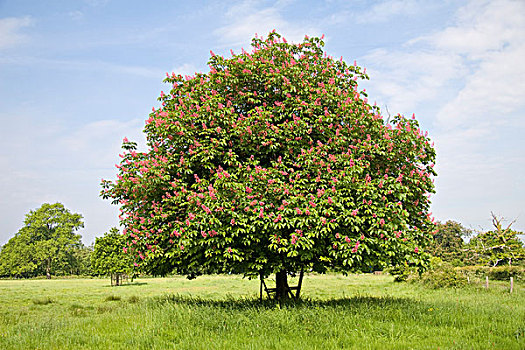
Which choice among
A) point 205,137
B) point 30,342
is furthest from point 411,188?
point 30,342

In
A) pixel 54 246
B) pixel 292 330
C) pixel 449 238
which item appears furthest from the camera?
pixel 449 238

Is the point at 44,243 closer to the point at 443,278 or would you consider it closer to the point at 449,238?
the point at 443,278

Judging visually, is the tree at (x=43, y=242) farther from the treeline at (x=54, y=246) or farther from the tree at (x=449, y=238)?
the tree at (x=449, y=238)

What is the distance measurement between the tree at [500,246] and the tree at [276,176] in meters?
26.9

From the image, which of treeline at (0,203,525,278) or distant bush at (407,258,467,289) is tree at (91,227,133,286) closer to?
treeline at (0,203,525,278)

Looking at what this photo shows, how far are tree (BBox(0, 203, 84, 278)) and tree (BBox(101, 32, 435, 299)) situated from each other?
6883 centimetres

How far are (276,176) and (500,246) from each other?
32487mm

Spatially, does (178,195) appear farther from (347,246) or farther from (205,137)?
(347,246)

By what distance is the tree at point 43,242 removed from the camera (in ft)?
238

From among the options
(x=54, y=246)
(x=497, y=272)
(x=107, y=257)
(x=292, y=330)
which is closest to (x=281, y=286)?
(x=292, y=330)

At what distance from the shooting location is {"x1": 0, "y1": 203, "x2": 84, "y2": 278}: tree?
72.7m

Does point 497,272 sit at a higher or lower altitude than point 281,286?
lower

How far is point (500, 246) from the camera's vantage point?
3541 centimetres

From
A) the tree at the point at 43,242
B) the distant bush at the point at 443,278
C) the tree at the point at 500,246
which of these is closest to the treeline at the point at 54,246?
the tree at the point at 43,242
